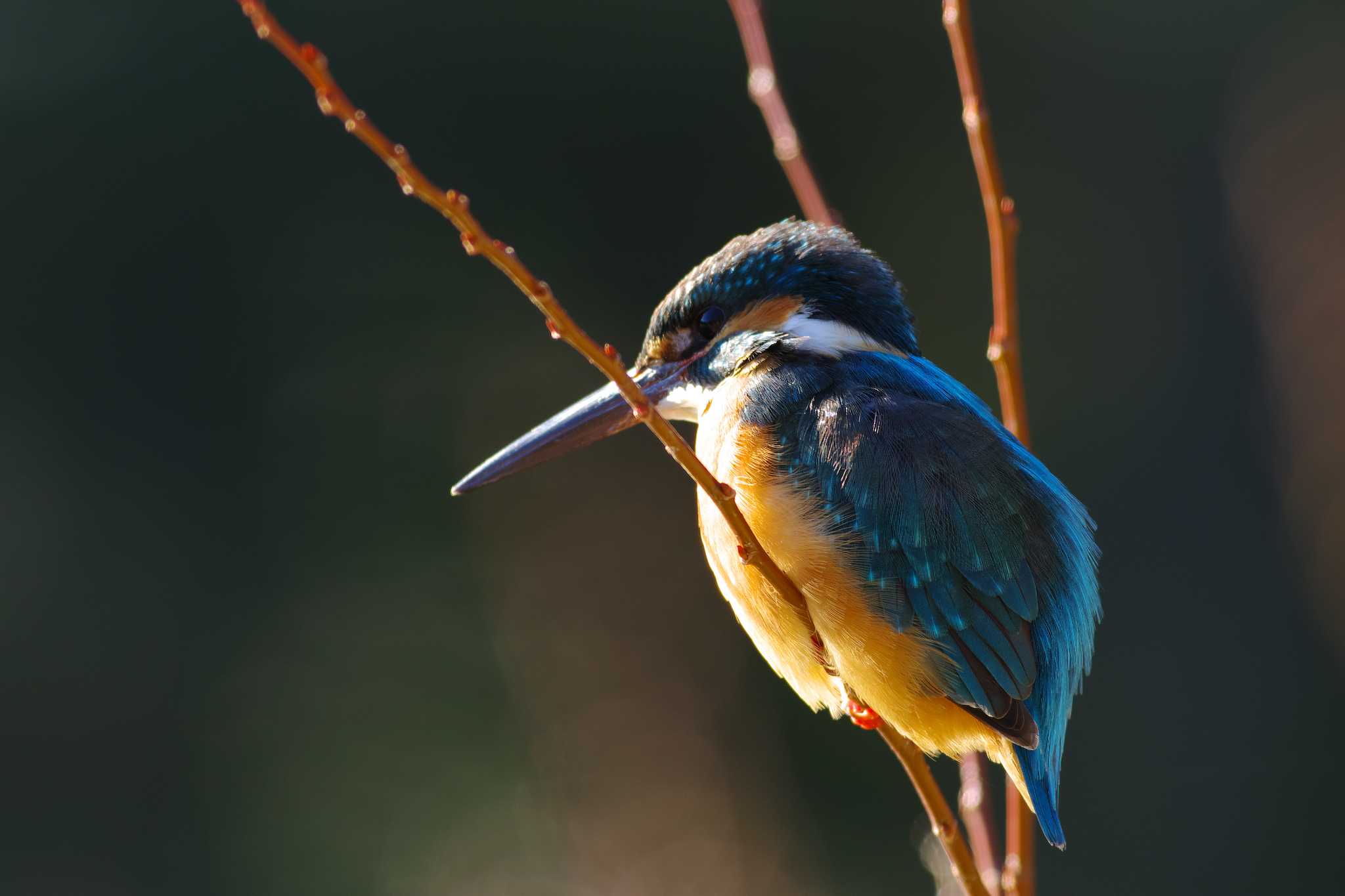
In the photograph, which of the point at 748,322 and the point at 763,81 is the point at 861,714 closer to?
the point at 748,322

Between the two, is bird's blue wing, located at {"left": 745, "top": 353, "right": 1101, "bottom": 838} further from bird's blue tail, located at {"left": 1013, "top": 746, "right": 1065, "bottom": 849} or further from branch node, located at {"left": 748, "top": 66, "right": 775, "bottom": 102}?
branch node, located at {"left": 748, "top": 66, "right": 775, "bottom": 102}

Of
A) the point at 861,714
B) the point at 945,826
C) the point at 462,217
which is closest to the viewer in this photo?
the point at 462,217

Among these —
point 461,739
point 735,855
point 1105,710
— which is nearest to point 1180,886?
point 1105,710

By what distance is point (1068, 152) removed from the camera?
14.6 feet

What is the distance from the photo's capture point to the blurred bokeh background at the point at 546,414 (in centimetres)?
404

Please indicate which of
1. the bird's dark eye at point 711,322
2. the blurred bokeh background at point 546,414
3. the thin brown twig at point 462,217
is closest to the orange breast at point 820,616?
the bird's dark eye at point 711,322

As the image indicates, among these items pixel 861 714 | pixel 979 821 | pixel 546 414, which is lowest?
pixel 979 821

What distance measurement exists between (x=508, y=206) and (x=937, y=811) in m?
3.23

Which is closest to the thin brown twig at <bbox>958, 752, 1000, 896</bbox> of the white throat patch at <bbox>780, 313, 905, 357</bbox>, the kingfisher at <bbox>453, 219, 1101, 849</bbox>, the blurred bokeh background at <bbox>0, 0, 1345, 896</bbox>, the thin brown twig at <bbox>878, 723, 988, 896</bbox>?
the kingfisher at <bbox>453, 219, 1101, 849</bbox>

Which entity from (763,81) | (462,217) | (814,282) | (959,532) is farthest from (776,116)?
(462,217)

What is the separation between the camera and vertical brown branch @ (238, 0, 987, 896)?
1056mm

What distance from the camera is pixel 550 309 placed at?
114 cm

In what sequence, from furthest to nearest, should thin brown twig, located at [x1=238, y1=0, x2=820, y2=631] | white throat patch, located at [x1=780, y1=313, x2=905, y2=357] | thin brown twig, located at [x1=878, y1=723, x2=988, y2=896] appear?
white throat patch, located at [x1=780, y1=313, x2=905, y2=357] → thin brown twig, located at [x1=878, y1=723, x2=988, y2=896] → thin brown twig, located at [x1=238, y1=0, x2=820, y2=631]

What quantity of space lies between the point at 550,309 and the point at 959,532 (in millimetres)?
709
